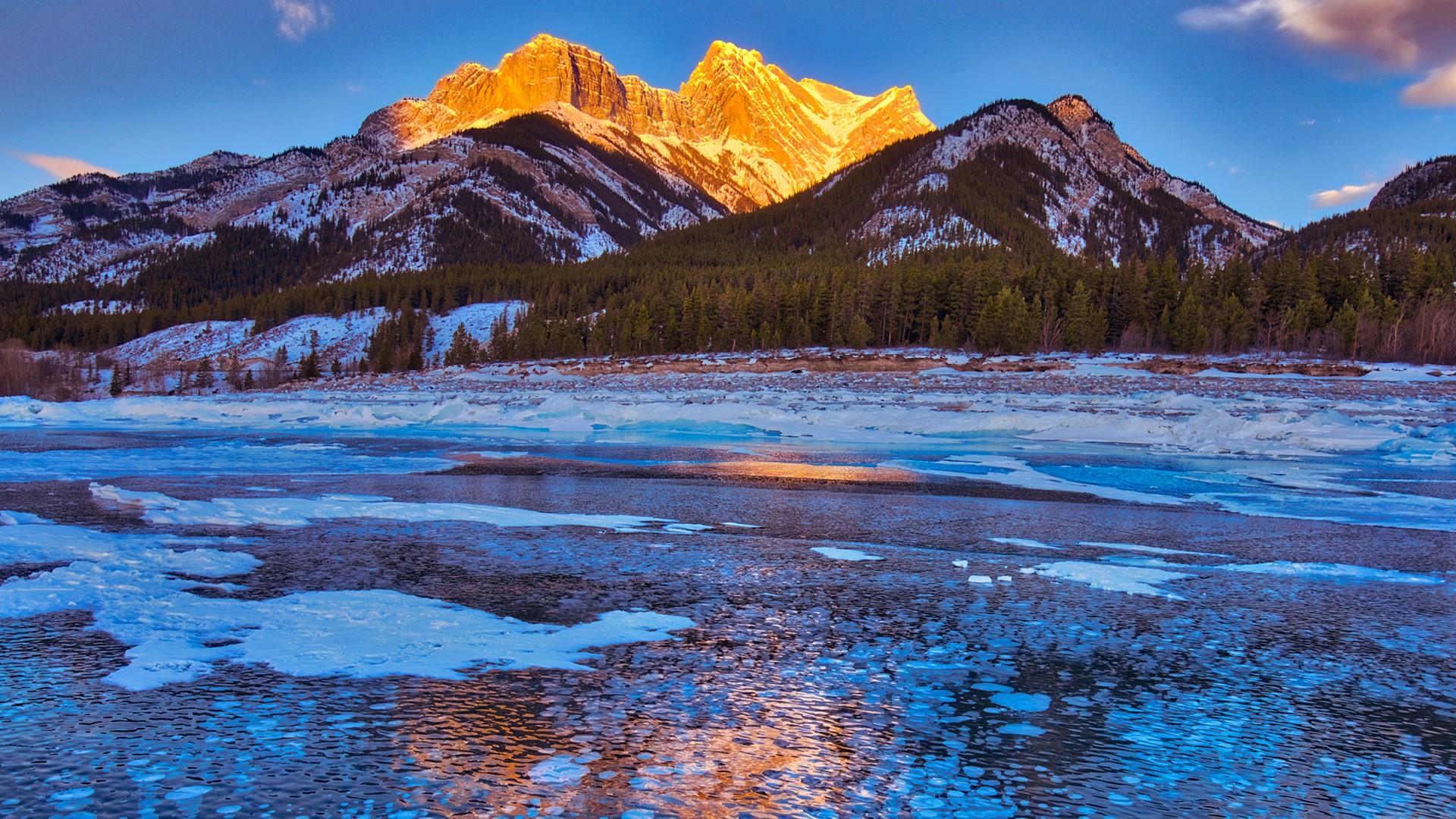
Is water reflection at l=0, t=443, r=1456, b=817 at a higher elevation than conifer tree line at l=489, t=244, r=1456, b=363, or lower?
lower

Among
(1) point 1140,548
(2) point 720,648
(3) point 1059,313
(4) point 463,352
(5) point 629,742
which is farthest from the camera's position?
(4) point 463,352

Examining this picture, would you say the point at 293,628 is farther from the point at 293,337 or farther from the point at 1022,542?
the point at 293,337

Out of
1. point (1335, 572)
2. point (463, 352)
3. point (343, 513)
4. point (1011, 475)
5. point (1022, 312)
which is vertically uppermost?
point (1022, 312)

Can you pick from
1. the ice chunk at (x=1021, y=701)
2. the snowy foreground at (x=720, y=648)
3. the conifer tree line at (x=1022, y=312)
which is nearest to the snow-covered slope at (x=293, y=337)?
the conifer tree line at (x=1022, y=312)

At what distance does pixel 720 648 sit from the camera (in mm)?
4820

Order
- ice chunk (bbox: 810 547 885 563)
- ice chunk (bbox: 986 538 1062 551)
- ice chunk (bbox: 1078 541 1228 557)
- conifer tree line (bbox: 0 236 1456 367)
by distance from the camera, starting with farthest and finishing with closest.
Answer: conifer tree line (bbox: 0 236 1456 367), ice chunk (bbox: 986 538 1062 551), ice chunk (bbox: 1078 541 1228 557), ice chunk (bbox: 810 547 885 563)

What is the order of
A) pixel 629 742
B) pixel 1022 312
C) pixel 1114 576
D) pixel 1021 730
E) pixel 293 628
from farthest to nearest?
pixel 1022 312 < pixel 1114 576 < pixel 293 628 < pixel 1021 730 < pixel 629 742

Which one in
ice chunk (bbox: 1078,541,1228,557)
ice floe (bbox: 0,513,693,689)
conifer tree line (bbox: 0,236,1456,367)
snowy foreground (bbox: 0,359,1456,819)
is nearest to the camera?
snowy foreground (bbox: 0,359,1456,819)

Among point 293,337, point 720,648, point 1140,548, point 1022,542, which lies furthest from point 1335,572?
point 293,337

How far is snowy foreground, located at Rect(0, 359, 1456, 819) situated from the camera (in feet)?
10.2

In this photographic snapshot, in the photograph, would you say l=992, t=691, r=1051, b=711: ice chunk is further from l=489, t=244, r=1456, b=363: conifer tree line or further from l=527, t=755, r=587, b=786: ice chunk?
l=489, t=244, r=1456, b=363: conifer tree line

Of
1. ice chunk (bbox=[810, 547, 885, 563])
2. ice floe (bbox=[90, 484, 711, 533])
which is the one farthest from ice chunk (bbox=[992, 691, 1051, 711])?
ice floe (bbox=[90, 484, 711, 533])

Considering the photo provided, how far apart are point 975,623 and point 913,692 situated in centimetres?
147

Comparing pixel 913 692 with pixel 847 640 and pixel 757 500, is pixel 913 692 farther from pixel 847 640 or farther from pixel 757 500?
pixel 757 500
